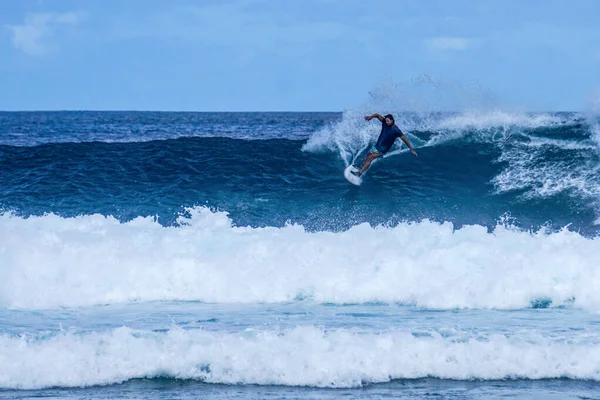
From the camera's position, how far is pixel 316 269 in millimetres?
10305

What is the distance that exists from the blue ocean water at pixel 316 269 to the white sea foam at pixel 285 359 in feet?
0.06

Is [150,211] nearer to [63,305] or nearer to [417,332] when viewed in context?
[63,305]

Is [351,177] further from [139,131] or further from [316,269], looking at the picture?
[139,131]

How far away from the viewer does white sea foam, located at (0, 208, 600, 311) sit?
9.75m

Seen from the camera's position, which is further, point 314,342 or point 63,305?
point 63,305

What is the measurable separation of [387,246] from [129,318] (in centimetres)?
366

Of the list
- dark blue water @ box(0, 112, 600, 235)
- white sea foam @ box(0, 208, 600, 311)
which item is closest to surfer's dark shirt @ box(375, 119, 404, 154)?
dark blue water @ box(0, 112, 600, 235)

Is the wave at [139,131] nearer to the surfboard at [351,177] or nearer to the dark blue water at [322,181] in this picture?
the dark blue water at [322,181]

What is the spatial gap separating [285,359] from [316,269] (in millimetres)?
3146

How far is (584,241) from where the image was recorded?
10.9 metres

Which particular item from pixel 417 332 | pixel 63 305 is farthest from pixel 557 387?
pixel 63 305

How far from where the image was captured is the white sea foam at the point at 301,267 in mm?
9750

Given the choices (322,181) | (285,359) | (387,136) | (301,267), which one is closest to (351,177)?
(322,181)

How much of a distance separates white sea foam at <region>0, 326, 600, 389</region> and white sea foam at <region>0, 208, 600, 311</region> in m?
2.11
